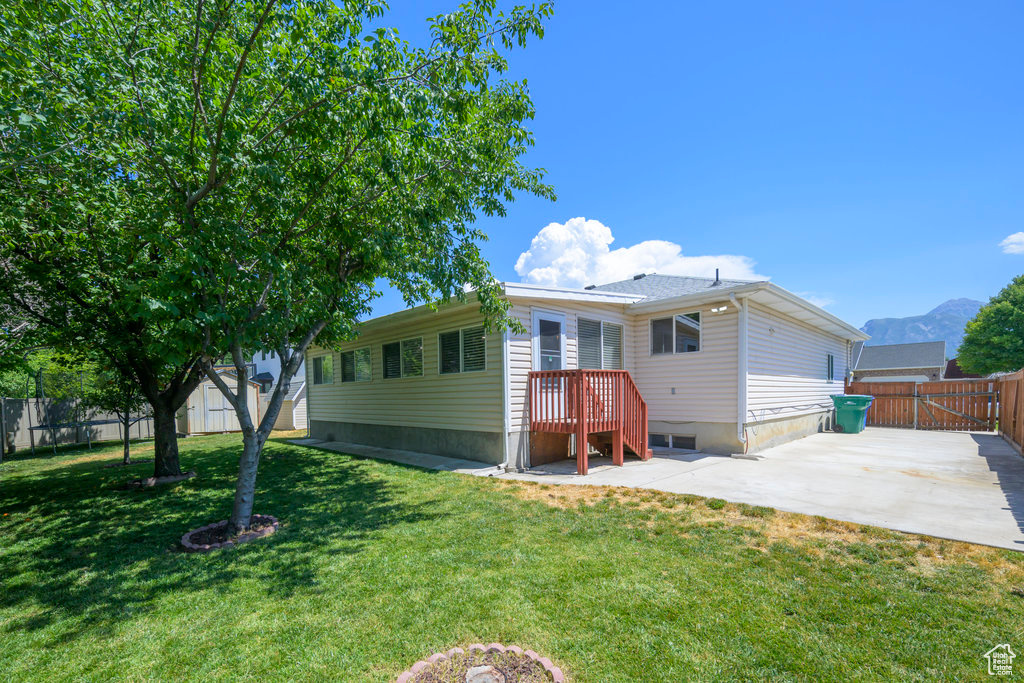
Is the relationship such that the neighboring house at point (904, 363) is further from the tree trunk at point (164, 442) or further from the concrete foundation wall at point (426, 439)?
the tree trunk at point (164, 442)

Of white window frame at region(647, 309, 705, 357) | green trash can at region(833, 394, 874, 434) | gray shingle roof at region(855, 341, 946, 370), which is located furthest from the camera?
gray shingle roof at region(855, 341, 946, 370)

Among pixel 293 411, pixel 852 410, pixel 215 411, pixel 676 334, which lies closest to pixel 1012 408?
pixel 852 410

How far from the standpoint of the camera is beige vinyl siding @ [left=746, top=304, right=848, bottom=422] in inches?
359

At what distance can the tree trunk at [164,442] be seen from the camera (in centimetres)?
761

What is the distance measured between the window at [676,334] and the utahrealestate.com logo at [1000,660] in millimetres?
7222

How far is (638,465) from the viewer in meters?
7.85

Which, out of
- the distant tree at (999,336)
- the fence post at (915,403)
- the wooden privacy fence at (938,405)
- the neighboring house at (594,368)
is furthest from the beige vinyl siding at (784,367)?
the distant tree at (999,336)

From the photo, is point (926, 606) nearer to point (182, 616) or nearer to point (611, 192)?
point (182, 616)

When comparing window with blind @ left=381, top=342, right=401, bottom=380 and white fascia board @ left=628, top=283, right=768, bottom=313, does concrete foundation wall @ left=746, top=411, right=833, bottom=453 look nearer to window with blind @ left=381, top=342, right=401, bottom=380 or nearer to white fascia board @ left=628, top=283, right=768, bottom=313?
white fascia board @ left=628, top=283, right=768, bottom=313

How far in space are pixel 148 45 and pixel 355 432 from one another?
9766 mm

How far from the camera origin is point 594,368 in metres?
9.30

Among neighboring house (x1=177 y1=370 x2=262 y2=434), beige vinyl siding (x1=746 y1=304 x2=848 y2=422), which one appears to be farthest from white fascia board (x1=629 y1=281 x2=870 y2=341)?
neighboring house (x1=177 y1=370 x2=262 y2=434)

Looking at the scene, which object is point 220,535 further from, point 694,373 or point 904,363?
point 904,363

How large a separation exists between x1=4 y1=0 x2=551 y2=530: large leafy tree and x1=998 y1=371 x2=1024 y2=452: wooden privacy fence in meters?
11.5
